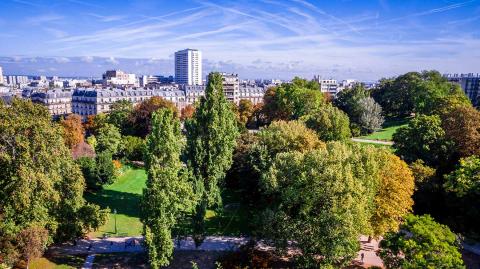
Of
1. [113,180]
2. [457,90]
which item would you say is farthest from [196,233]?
[457,90]

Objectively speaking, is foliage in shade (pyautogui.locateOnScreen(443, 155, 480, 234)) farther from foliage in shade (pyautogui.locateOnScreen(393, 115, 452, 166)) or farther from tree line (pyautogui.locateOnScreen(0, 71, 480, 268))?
foliage in shade (pyautogui.locateOnScreen(393, 115, 452, 166))

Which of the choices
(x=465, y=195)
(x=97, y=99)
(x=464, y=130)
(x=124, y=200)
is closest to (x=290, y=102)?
(x=464, y=130)

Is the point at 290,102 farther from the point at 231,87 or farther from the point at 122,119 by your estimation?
the point at 231,87

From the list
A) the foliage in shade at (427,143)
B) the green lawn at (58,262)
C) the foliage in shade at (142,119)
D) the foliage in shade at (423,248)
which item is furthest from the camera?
the foliage in shade at (142,119)

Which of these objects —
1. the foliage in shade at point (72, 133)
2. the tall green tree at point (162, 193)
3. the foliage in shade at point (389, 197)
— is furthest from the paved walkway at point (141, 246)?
the foliage in shade at point (72, 133)

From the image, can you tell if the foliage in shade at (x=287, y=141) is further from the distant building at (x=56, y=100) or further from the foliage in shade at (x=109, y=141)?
the distant building at (x=56, y=100)
